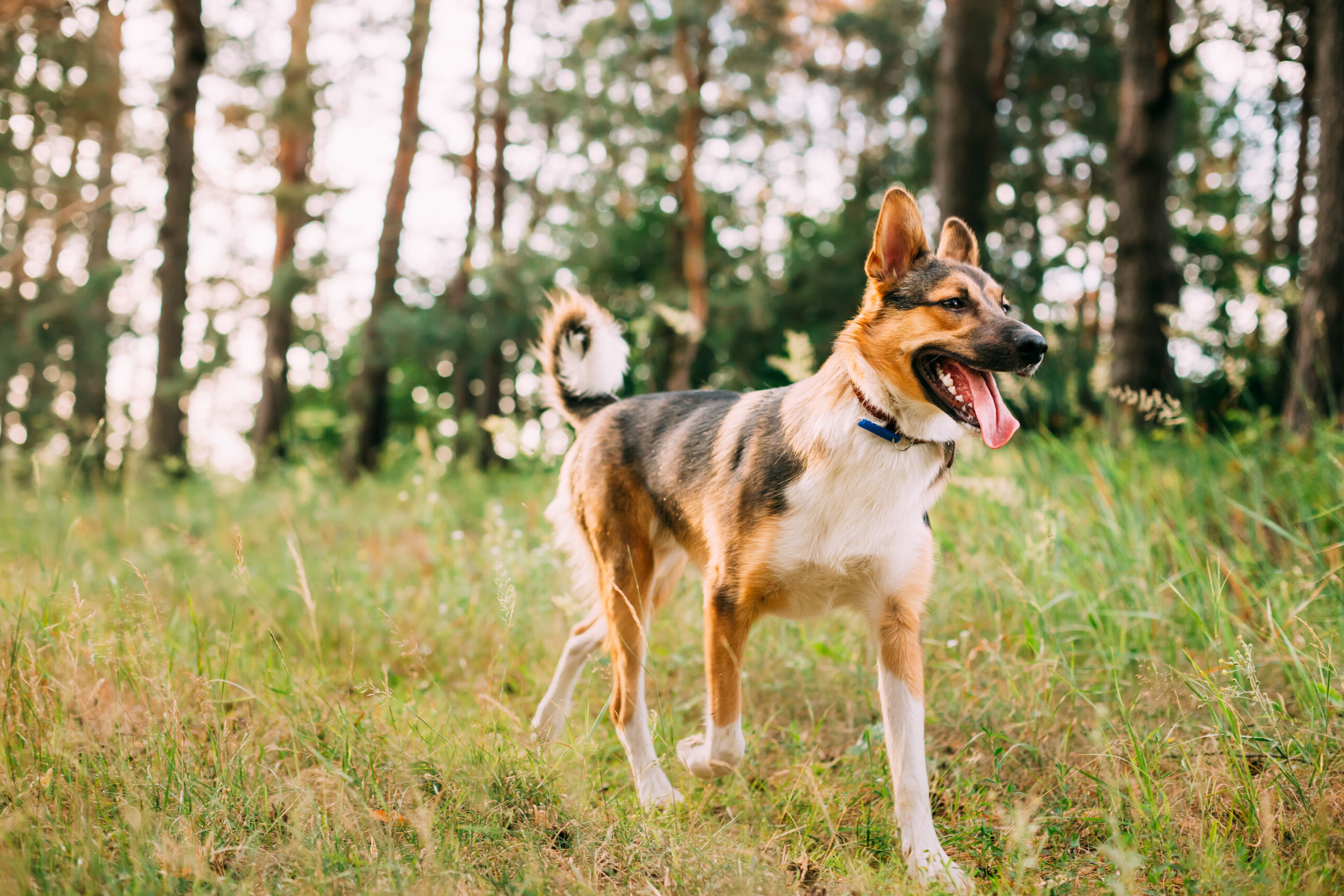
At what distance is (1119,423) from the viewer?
5816 mm

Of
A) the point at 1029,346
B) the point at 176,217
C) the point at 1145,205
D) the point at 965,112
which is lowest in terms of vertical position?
the point at 1029,346

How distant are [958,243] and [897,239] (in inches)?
17.0

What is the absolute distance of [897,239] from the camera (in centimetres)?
271

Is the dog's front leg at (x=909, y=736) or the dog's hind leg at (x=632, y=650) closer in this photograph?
the dog's front leg at (x=909, y=736)

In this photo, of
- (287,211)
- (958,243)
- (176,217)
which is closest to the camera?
(958,243)

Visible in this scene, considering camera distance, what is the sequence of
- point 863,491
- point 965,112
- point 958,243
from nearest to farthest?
point 863,491 < point 958,243 < point 965,112

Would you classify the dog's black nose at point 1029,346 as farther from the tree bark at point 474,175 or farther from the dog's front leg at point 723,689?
the tree bark at point 474,175

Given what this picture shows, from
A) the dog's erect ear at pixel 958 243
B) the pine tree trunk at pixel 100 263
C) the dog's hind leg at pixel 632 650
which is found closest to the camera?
the dog's hind leg at pixel 632 650

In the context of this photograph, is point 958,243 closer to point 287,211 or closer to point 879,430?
point 879,430

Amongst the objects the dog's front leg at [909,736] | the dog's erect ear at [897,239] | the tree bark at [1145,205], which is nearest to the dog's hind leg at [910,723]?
the dog's front leg at [909,736]

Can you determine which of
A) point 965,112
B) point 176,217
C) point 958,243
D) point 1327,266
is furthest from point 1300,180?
point 176,217

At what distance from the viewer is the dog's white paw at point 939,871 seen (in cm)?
220

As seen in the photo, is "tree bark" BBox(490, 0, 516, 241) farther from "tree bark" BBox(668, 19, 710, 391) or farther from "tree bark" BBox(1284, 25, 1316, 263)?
"tree bark" BBox(1284, 25, 1316, 263)

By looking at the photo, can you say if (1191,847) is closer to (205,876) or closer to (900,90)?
(205,876)
